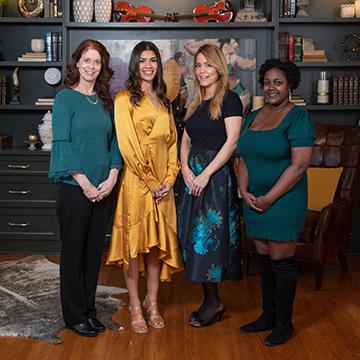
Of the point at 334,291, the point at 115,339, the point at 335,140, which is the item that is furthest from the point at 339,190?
the point at 115,339

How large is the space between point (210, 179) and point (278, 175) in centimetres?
41

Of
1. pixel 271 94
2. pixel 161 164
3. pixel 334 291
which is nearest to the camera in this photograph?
pixel 271 94

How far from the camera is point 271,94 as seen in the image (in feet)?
12.1

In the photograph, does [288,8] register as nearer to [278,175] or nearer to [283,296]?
[278,175]

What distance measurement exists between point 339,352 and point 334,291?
46.4 inches

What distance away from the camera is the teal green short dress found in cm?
366

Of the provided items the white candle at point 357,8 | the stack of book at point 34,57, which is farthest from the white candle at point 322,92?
the stack of book at point 34,57

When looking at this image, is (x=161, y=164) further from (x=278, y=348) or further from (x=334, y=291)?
(x=334, y=291)

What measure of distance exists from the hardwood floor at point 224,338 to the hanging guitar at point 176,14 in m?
2.37

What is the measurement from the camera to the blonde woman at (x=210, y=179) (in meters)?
3.92

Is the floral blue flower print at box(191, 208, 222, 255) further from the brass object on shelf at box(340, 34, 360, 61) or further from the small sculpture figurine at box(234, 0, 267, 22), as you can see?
the brass object on shelf at box(340, 34, 360, 61)

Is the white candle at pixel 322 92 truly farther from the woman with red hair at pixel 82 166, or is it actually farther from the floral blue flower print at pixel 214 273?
the woman with red hair at pixel 82 166

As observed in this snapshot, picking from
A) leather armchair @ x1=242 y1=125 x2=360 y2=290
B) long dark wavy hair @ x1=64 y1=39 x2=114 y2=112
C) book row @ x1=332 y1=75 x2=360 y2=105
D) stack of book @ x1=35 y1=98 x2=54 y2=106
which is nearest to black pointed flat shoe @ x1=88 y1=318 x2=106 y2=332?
long dark wavy hair @ x1=64 y1=39 x2=114 y2=112

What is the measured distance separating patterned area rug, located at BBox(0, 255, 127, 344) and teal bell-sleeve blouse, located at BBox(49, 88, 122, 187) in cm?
85
